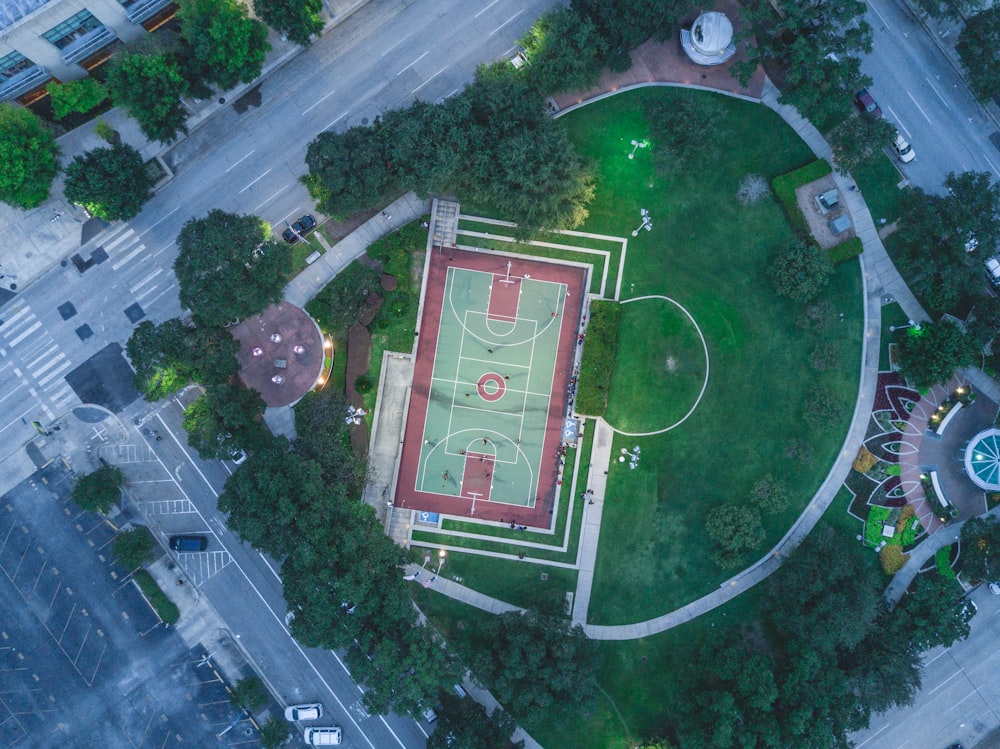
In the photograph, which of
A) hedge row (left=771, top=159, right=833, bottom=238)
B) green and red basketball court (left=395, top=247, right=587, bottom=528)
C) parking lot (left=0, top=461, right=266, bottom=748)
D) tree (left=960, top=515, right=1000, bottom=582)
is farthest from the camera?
green and red basketball court (left=395, top=247, right=587, bottom=528)

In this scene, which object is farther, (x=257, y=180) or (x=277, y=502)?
(x=257, y=180)

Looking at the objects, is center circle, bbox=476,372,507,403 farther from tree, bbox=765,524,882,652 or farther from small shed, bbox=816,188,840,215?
small shed, bbox=816,188,840,215

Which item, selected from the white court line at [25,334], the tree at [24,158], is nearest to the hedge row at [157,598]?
the white court line at [25,334]

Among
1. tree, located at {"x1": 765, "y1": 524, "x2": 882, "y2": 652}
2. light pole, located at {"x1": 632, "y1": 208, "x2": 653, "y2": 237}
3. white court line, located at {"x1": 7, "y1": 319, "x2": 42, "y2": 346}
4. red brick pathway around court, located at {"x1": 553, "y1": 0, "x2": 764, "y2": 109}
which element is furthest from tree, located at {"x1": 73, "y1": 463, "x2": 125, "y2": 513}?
tree, located at {"x1": 765, "y1": 524, "x2": 882, "y2": 652}

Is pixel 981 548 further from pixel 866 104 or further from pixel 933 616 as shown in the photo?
pixel 866 104

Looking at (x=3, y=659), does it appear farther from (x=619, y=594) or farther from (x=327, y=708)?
(x=619, y=594)

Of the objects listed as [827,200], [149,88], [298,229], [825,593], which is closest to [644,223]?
[827,200]
